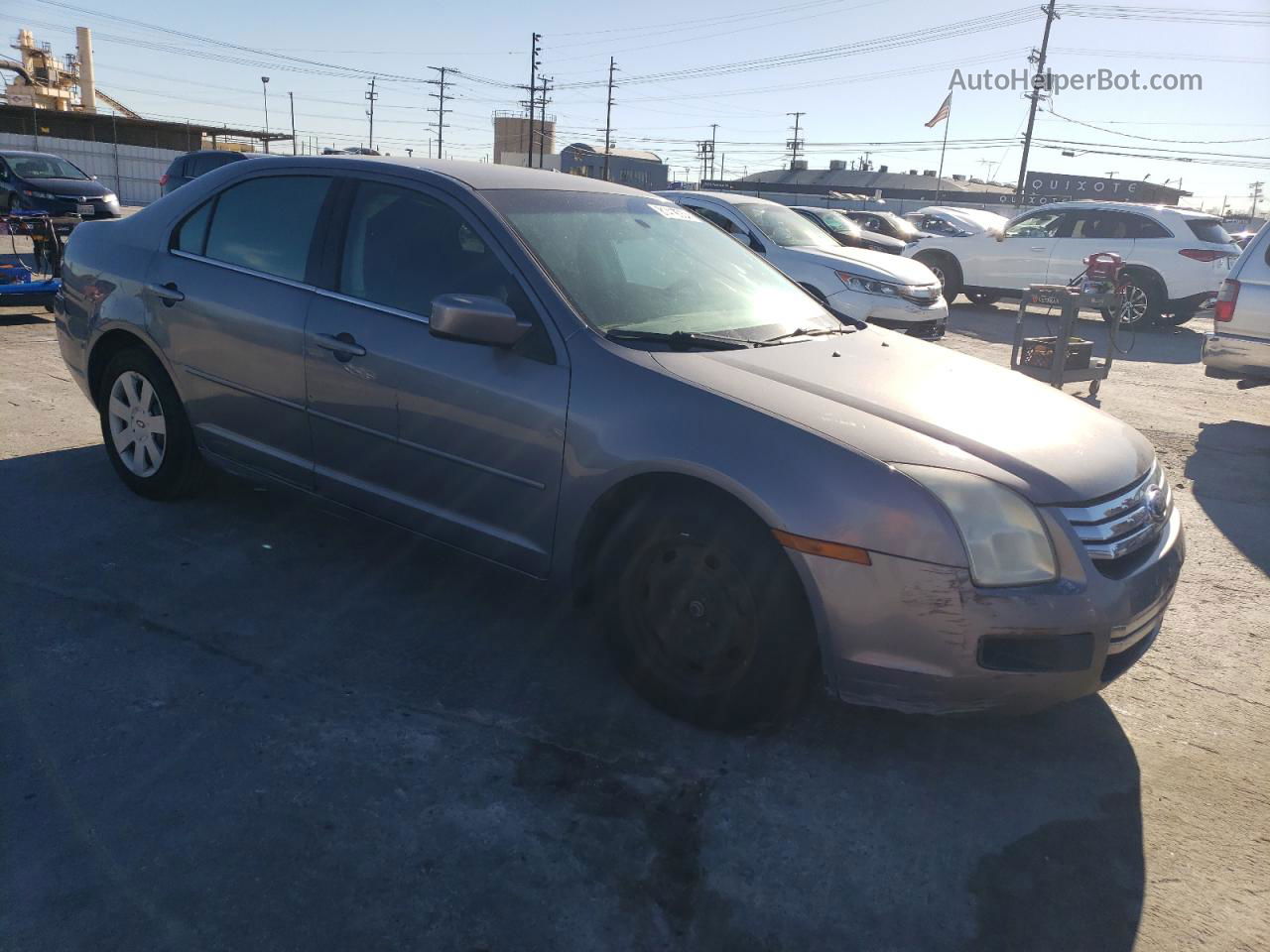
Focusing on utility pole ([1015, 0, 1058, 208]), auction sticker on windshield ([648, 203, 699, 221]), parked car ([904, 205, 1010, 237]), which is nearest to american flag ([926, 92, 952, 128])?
utility pole ([1015, 0, 1058, 208])

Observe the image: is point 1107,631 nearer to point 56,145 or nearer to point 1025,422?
point 1025,422

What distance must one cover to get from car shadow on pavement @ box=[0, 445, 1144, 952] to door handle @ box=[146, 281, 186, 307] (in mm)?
1250

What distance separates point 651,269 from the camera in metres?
3.69

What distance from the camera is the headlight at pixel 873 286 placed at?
32.1 feet

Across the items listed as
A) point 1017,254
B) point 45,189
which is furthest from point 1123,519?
point 45,189

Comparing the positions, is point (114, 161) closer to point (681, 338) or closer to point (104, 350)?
point (104, 350)

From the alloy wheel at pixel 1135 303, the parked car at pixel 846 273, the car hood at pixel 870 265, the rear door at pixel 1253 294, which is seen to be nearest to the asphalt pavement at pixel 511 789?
the rear door at pixel 1253 294

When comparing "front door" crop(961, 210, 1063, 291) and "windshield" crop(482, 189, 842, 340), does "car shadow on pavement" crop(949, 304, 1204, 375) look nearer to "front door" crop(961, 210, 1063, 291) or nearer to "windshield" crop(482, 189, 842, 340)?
"front door" crop(961, 210, 1063, 291)

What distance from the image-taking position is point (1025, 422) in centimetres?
302

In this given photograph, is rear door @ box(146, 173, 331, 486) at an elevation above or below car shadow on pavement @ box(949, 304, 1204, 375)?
above

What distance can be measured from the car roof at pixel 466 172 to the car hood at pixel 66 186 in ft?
54.2

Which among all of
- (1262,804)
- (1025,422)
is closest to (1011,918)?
(1262,804)

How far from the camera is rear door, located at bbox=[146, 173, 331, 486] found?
12.4 ft

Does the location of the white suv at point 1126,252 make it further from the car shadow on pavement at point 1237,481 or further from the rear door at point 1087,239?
the car shadow on pavement at point 1237,481
